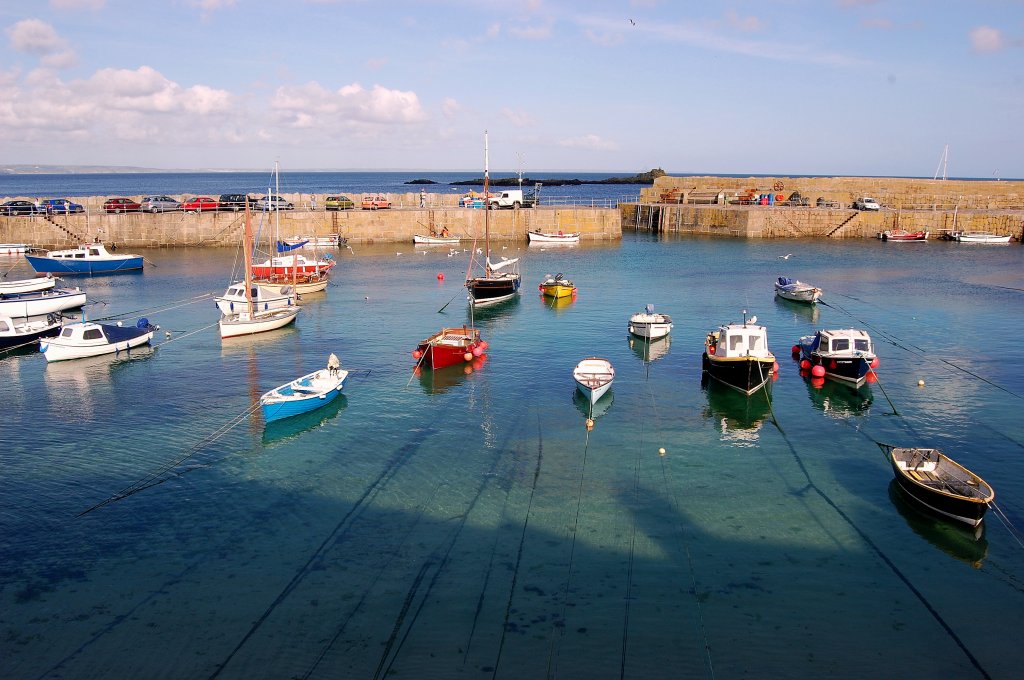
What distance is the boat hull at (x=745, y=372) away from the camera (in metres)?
32.4

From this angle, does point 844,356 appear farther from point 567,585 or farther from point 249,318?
point 249,318

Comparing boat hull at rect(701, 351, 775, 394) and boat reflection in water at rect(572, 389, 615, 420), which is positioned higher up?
boat hull at rect(701, 351, 775, 394)

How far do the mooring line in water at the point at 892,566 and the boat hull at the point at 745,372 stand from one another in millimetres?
5659

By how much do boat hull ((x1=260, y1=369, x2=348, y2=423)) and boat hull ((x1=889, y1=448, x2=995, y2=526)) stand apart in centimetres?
2054

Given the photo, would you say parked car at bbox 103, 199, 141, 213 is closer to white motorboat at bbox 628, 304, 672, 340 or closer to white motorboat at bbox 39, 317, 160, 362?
white motorboat at bbox 39, 317, 160, 362

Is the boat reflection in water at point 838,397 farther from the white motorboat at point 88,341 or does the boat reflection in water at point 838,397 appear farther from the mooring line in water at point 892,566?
the white motorboat at point 88,341

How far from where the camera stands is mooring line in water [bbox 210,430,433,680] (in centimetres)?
1650

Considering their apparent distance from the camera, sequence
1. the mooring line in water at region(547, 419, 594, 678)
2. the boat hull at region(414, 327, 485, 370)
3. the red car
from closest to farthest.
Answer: the mooring line in water at region(547, 419, 594, 678) < the boat hull at region(414, 327, 485, 370) < the red car

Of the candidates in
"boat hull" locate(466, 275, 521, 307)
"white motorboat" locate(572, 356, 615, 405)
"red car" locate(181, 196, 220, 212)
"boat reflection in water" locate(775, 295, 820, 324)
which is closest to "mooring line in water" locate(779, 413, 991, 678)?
"white motorboat" locate(572, 356, 615, 405)

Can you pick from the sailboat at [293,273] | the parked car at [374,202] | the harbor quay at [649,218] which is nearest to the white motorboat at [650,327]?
the sailboat at [293,273]

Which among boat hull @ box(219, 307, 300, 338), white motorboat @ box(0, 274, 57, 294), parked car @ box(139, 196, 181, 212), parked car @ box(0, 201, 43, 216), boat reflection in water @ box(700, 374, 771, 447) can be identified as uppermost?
parked car @ box(139, 196, 181, 212)

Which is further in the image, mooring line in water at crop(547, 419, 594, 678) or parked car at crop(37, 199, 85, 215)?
parked car at crop(37, 199, 85, 215)

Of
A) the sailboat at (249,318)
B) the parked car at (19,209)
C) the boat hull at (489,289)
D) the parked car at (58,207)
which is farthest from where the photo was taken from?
the parked car at (58,207)

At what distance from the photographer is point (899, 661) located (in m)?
15.9
